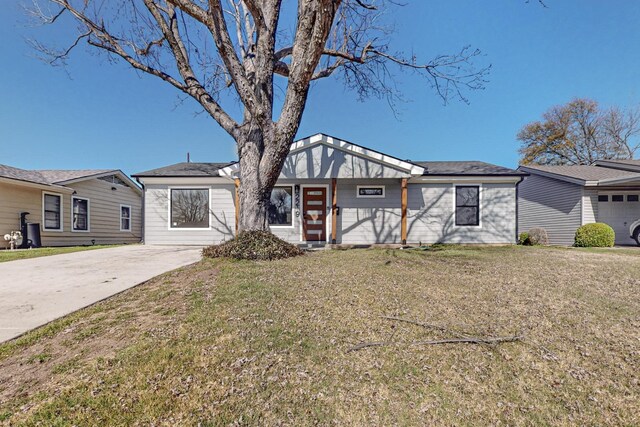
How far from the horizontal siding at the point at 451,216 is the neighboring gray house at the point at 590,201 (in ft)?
7.94

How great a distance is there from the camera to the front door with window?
411 inches

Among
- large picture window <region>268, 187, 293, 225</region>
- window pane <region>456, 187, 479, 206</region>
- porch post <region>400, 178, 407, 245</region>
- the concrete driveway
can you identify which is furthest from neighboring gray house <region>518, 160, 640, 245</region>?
the concrete driveway

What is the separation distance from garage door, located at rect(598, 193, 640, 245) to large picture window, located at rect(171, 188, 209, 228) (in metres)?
16.9

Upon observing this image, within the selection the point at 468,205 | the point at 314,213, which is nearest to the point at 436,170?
the point at 468,205

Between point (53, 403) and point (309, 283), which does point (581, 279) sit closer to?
point (309, 283)

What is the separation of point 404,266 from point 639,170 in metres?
15.1

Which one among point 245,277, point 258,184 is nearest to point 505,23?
point 258,184

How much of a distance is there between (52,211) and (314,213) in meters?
11.5

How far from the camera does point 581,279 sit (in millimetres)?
4391

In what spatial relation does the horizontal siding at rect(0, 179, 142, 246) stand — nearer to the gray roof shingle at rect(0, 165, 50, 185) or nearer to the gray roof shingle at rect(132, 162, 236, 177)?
the gray roof shingle at rect(0, 165, 50, 185)

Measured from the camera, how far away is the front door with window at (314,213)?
10.4 metres

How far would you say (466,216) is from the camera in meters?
10.6

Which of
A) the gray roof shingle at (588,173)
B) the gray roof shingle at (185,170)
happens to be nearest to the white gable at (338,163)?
the gray roof shingle at (185,170)

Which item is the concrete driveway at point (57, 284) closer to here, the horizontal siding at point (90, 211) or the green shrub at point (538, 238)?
the horizontal siding at point (90, 211)
